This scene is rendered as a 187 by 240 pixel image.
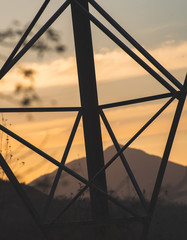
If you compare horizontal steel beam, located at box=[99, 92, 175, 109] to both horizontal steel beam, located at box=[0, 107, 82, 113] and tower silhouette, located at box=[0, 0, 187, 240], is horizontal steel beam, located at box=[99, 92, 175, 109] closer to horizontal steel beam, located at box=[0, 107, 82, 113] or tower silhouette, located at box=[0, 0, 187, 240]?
tower silhouette, located at box=[0, 0, 187, 240]

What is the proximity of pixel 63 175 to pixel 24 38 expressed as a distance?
276 centimetres

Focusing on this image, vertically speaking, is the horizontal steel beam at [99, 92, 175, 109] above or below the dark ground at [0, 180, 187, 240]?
above

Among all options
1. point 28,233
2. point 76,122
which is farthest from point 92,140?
point 28,233

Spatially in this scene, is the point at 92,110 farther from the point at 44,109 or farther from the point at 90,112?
the point at 44,109

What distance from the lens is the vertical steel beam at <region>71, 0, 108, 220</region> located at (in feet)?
32.6

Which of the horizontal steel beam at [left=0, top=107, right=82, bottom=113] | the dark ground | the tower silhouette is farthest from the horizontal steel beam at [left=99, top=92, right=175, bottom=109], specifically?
the dark ground

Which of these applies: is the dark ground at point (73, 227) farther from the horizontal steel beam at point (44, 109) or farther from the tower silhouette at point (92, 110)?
the horizontal steel beam at point (44, 109)

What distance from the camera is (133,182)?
33.0ft

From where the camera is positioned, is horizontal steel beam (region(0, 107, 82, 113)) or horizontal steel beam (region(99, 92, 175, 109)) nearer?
horizontal steel beam (region(99, 92, 175, 109))

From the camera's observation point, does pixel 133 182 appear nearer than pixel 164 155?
No

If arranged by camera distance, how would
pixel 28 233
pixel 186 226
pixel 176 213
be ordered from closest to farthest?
1. pixel 28 233
2. pixel 186 226
3. pixel 176 213

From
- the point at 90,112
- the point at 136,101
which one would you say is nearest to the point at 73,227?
the point at 90,112

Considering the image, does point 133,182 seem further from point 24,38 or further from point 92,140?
point 24,38

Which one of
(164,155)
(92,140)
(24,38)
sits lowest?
(164,155)
